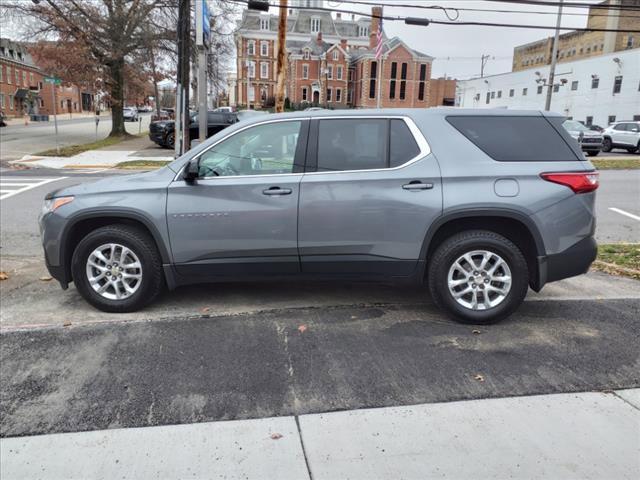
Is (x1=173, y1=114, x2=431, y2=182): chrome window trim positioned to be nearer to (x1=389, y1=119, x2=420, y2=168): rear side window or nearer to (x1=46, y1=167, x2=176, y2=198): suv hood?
(x1=389, y1=119, x2=420, y2=168): rear side window

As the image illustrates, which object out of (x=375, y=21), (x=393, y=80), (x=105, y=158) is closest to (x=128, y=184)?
(x=105, y=158)

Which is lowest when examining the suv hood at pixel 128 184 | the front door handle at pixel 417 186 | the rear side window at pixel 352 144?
the suv hood at pixel 128 184

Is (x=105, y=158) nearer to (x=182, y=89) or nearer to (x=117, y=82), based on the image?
(x=117, y=82)

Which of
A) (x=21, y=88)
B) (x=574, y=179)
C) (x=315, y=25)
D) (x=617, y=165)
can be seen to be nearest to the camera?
(x=574, y=179)

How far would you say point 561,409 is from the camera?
10.3ft

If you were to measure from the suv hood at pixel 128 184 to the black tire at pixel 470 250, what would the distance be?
242 centimetres

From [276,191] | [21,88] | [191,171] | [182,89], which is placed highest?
[21,88]

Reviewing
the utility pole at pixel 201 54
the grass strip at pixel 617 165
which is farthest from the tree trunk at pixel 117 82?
the grass strip at pixel 617 165

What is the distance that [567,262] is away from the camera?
4359mm

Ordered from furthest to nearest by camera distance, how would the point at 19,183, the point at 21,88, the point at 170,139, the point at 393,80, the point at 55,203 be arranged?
the point at 393,80 → the point at 21,88 → the point at 170,139 → the point at 19,183 → the point at 55,203

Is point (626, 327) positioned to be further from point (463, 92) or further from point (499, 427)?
point (463, 92)

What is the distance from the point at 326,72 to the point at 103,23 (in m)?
50.6

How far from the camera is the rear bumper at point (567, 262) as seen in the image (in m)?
4.34

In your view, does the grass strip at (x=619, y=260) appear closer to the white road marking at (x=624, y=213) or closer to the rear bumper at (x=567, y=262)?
the rear bumper at (x=567, y=262)
